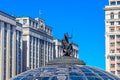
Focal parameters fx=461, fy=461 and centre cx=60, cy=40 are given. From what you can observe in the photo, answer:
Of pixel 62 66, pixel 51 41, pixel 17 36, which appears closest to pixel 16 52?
pixel 17 36

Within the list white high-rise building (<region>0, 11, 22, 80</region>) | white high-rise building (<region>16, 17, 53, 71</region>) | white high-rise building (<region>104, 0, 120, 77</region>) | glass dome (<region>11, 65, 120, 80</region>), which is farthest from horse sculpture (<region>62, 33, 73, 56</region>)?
white high-rise building (<region>16, 17, 53, 71</region>)

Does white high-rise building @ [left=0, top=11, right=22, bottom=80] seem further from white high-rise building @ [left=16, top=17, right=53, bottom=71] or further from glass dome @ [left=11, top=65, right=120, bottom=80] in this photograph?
glass dome @ [left=11, top=65, right=120, bottom=80]

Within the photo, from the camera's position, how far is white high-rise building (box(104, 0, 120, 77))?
7906 centimetres

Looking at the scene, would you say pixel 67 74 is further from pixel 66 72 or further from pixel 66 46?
pixel 66 46

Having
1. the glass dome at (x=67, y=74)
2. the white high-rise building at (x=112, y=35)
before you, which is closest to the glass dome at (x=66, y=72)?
the glass dome at (x=67, y=74)

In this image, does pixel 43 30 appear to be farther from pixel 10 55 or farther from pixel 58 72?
pixel 58 72

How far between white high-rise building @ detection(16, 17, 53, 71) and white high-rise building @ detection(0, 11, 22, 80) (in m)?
8.14

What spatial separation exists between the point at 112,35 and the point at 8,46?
62.9ft

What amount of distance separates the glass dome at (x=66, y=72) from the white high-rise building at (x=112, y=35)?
5243cm

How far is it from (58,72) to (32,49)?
75967mm

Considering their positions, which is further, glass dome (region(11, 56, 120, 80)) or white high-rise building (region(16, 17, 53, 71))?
white high-rise building (region(16, 17, 53, 71))

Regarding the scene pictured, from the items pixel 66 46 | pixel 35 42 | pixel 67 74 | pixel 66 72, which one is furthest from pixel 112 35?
pixel 67 74

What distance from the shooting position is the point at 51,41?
11569 cm

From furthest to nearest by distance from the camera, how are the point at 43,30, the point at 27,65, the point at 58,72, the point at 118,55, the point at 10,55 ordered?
the point at 43,30, the point at 27,65, the point at 10,55, the point at 118,55, the point at 58,72
